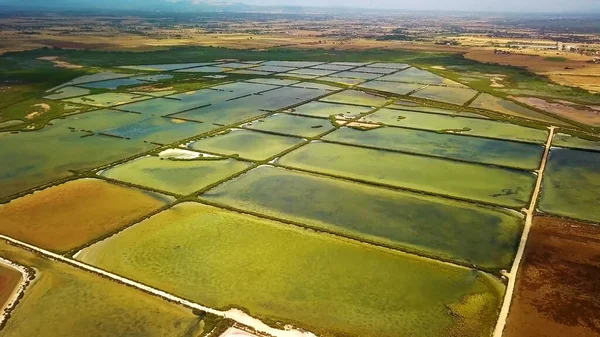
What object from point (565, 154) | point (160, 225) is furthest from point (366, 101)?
point (160, 225)

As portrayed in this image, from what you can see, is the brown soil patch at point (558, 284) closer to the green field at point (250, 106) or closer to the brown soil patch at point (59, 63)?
the green field at point (250, 106)

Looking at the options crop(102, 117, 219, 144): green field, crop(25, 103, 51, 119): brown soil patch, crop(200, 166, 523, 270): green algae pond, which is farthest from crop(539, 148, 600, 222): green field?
crop(25, 103, 51, 119): brown soil patch

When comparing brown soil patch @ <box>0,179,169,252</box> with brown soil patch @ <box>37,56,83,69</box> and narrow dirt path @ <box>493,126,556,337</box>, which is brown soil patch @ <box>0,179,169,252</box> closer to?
narrow dirt path @ <box>493,126,556,337</box>

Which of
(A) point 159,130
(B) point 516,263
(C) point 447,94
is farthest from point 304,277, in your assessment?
(C) point 447,94

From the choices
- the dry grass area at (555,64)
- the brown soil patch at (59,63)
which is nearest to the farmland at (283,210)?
the dry grass area at (555,64)

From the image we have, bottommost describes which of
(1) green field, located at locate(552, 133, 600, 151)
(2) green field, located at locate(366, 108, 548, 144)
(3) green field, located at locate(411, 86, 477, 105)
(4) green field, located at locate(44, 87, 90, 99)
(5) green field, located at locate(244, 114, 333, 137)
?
(5) green field, located at locate(244, 114, 333, 137)

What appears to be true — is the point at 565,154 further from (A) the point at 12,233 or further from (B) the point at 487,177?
(A) the point at 12,233

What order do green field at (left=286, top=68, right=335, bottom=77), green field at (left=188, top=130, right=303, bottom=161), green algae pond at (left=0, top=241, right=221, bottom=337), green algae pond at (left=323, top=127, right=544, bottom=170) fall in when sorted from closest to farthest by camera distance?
green algae pond at (left=0, top=241, right=221, bottom=337) < green algae pond at (left=323, top=127, right=544, bottom=170) < green field at (left=188, top=130, right=303, bottom=161) < green field at (left=286, top=68, right=335, bottom=77)
